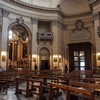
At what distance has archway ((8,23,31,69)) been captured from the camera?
73.8 ft

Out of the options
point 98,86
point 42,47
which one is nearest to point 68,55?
point 42,47

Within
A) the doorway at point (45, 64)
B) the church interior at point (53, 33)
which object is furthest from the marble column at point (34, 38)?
the doorway at point (45, 64)

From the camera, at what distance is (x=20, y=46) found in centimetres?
2578

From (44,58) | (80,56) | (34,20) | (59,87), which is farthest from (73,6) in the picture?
(59,87)

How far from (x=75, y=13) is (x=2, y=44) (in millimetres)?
12121

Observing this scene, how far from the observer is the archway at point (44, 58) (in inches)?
914

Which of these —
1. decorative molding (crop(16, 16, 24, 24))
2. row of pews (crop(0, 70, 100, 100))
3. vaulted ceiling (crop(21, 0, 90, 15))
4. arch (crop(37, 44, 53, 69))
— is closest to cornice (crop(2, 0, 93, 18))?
vaulted ceiling (crop(21, 0, 90, 15))

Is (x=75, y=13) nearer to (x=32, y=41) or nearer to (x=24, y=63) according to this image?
(x=32, y=41)

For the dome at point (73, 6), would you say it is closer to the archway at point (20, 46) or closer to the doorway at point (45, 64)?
the archway at point (20, 46)

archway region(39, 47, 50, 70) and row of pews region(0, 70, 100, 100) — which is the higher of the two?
archway region(39, 47, 50, 70)

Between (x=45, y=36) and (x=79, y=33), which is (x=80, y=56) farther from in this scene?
(x=45, y=36)

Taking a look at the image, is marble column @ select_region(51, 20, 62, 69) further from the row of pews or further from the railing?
the row of pews

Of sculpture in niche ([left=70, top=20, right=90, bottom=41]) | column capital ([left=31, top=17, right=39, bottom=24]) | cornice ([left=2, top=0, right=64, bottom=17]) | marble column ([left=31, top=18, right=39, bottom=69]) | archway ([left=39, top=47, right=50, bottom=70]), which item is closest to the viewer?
cornice ([left=2, top=0, right=64, bottom=17])

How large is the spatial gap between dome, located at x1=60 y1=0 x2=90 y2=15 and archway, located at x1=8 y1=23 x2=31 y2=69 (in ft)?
23.4
